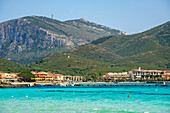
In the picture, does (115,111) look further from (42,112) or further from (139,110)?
(42,112)

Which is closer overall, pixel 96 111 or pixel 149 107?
pixel 96 111

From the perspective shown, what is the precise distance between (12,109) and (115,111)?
23.4 metres

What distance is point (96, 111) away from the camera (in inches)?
2835

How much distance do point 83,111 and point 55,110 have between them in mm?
6510

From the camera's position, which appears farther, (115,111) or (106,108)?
(106,108)

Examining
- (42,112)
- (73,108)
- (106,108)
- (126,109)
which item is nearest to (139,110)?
(126,109)

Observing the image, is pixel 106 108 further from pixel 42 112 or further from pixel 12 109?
pixel 12 109

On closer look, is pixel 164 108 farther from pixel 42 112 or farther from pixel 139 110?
pixel 42 112

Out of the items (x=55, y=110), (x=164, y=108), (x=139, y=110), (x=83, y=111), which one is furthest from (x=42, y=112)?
(x=164, y=108)

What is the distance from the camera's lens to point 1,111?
7262 centimetres

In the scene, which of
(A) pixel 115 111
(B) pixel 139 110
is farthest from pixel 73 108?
(B) pixel 139 110

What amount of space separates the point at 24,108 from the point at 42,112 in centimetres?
838

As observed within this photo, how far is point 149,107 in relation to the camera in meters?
78.3

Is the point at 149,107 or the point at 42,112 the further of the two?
the point at 149,107
